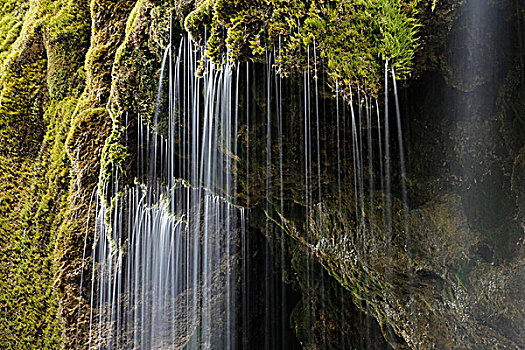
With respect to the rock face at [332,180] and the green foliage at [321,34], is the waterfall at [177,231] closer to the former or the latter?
the rock face at [332,180]

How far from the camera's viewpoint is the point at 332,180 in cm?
411

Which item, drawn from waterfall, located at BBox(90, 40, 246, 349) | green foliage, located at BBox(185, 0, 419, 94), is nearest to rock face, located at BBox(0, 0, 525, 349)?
green foliage, located at BBox(185, 0, 419, 94)

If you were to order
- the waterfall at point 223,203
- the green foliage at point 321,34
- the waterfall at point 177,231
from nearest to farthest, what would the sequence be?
1. the green foliage at point 321,34
2. the waterfall at point 223,203
3. the waterfall at point 177,231

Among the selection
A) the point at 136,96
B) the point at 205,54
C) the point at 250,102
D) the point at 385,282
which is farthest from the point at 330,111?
the point at 136,96

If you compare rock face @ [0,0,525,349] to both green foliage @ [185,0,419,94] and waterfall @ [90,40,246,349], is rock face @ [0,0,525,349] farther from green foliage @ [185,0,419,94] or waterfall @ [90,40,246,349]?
waterfall @ [90,40,246,349]

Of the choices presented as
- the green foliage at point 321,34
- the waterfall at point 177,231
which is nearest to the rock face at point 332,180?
the green foliage at point 321,34

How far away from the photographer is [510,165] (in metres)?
3.04

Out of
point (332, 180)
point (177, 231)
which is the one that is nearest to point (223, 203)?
point (177, 231)

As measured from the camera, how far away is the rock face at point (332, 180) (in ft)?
9.99

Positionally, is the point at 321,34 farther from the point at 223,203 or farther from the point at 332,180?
the point at 223,203

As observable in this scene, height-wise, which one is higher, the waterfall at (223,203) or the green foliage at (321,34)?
the green foliage at (321,34)

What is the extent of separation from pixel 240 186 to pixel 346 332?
Answer: 273 cm

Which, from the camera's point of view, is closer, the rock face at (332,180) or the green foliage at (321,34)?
the green foliage at (321,34)

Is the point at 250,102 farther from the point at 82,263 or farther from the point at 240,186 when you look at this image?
the point at 82,263
